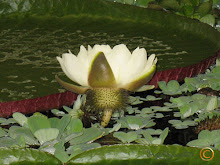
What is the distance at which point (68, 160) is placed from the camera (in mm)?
1296

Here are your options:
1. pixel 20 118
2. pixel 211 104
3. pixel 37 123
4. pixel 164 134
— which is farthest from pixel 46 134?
pixel 211 104

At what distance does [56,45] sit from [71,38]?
5.8 inches

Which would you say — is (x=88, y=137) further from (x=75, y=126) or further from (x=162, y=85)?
(x=162, y=85)

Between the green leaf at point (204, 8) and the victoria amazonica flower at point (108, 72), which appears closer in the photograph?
the victoria amazonica flower at point (108, 72)

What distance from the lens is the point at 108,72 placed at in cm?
147

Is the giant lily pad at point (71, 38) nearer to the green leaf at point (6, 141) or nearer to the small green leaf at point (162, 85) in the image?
the small green leaf at point (162, 85)

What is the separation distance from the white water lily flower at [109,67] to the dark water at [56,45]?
310 millimetres

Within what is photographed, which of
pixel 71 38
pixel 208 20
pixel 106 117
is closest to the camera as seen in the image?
pixel 106 117

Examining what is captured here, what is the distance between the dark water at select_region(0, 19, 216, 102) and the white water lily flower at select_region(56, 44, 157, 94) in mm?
310

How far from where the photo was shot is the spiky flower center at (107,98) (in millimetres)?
1518

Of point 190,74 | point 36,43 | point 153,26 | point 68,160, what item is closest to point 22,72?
point 36,43

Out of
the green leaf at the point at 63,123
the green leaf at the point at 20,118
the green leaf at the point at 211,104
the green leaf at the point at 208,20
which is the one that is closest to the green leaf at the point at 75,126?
the green leaf at the point at 63,123

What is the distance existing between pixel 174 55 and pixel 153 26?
1.82ft

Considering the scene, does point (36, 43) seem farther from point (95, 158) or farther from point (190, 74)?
point (95, 158)
